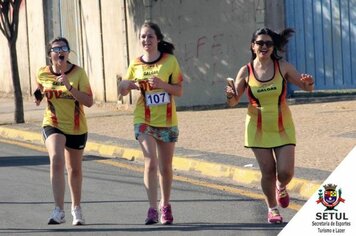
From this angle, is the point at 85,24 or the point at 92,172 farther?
the point at 85,24

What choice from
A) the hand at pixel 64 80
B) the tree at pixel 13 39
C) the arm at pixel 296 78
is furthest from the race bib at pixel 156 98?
the tree at pixel 13 39

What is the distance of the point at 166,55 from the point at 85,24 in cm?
1388

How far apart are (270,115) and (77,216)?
82.6 inches

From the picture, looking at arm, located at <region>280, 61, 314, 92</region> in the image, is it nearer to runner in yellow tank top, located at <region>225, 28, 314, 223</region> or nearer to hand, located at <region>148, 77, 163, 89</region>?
→ runner in yellow tank top, located at <region>225, 28, 314, 223</region>

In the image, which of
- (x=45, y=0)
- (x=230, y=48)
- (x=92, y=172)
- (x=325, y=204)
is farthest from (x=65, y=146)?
(x=45, y=0)

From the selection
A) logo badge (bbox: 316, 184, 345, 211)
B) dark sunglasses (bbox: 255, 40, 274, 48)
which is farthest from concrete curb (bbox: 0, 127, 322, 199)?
dark sunglasses (bbox: 255, 40, 274, 48)

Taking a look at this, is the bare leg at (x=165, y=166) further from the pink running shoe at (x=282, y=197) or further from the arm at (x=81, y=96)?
the pink running shoe at (x=282, y=197)

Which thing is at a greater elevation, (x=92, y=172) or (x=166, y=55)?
(x=166, y=55)

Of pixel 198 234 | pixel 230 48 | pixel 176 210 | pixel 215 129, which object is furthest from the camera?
pixel 230 48

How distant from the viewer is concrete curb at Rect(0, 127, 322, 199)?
37.3 ft

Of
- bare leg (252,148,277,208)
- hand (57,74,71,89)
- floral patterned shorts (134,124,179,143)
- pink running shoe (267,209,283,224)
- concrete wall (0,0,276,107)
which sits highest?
concrete wall (0,0,276,107)

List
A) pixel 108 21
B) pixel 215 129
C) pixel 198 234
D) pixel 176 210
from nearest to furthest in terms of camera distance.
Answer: pixel 198 234
pixel 176 210
pixel 215 129
pixel 108 21

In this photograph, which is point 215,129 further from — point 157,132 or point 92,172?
point 157,132

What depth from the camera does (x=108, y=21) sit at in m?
22.6
